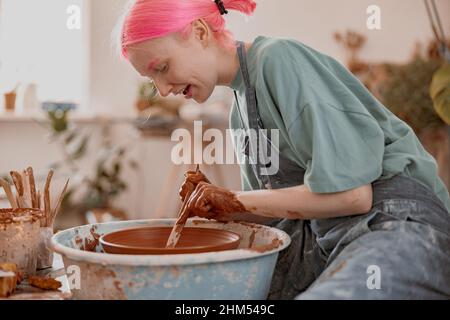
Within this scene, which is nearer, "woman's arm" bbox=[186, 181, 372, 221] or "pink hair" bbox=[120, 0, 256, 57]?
"woman's arm" bbox=[186, 181, 372, 221]

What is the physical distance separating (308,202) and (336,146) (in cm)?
13

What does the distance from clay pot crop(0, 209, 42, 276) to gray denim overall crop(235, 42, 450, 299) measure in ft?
1.87

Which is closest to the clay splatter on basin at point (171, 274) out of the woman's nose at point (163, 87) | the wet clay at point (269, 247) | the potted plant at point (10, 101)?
the wet clay at point (269, 247)

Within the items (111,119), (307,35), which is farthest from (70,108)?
(307,35)

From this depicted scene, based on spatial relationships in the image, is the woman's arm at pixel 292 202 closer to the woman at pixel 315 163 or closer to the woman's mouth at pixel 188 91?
the woman at pixel 315 163

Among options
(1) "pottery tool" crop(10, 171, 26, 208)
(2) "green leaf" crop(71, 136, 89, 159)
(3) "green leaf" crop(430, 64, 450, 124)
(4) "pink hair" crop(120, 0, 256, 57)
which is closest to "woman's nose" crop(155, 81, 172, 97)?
(4) "pink hair" crop(120, 0, 256, 57)

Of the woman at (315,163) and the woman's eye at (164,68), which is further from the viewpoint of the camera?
the woman's eye at (164,68)

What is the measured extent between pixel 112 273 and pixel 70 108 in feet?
13.0

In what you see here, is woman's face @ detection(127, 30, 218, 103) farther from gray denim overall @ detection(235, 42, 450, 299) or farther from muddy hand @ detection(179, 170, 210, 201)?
muddy hand @ detection(179, 170, 210, 201)

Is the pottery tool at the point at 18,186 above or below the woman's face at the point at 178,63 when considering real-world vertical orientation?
below

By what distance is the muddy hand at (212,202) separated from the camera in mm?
1243

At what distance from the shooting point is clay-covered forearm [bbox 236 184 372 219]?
1167mm

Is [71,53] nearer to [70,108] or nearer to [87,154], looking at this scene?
[70,108]

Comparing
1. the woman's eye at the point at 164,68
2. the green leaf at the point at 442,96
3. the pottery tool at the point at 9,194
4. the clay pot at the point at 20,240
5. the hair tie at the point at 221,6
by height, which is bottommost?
the clay pot at the point at 20,240
